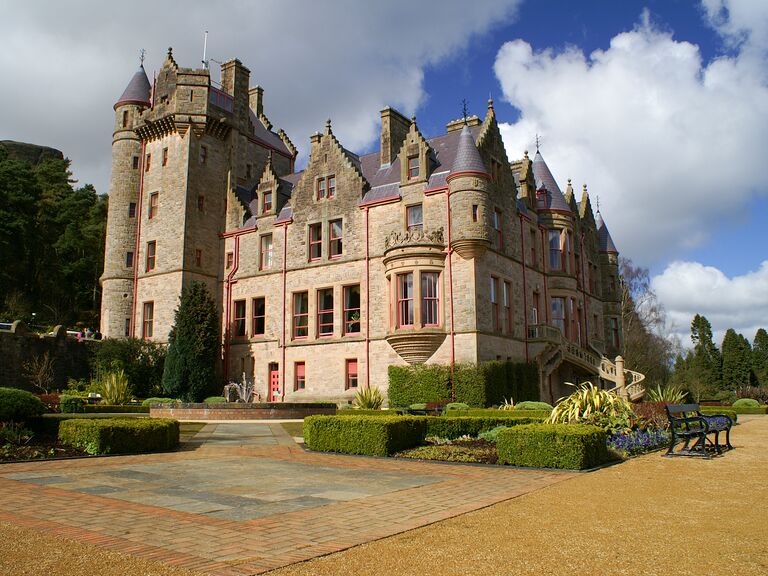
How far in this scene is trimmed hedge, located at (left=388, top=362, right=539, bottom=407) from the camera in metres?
28.6

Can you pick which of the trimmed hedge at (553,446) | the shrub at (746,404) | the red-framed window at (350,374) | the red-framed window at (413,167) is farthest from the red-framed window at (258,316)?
the trimmed hedge at (553,446)

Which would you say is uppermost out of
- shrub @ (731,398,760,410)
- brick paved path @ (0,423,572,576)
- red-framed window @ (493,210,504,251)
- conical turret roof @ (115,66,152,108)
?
conical turret roof @ (115,66,152,108)

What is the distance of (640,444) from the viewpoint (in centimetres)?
1414

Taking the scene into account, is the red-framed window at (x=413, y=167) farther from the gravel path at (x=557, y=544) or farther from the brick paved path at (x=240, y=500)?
the gravel path at (x=557, y=544)

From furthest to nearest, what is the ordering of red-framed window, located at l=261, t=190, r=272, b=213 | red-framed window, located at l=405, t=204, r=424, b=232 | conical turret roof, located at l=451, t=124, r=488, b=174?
red-framed window, located at l=261, t=190, r=272, b=213
red-framed window, located at l=405, t=204, r=424, b=232
conical turret roof, located at l=451, t=124, r=488, b=174

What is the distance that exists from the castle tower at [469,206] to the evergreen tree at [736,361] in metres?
59.6

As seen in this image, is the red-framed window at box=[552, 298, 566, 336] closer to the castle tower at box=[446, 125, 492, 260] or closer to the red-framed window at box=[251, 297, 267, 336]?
the castle tower at box=[446, 125, 492, 260]

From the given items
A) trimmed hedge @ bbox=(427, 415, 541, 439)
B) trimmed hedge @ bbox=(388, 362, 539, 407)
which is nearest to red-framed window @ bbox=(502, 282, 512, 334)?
trimmed hedge @ bbox=(388, 362, 539, 407)

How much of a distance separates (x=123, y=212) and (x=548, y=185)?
2726 cm

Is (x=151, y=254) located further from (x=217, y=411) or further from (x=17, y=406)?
(x=17, y=406)

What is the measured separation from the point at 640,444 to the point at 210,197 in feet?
106

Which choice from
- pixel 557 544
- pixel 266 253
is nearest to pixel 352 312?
pixel 266 253

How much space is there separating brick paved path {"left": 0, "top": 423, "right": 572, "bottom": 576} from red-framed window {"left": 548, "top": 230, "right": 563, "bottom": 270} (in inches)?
1076

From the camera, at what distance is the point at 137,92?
4294 centimetres
